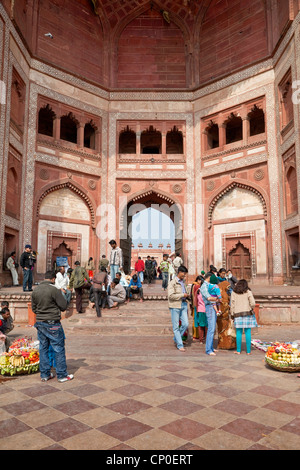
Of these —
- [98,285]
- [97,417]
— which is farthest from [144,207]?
[97,417]

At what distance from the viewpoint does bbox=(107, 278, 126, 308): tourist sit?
29.1 ft

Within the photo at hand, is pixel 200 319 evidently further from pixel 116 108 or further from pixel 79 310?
pixel 116 108

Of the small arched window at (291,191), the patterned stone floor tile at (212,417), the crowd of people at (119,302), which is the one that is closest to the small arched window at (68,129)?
the crowd of people at (119,302)

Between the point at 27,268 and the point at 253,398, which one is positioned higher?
the point at 27,268

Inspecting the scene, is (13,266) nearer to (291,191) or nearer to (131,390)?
(131,390)

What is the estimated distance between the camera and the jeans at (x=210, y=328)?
18.1 feet

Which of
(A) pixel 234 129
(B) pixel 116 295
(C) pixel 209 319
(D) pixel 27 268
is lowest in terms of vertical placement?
(C) pixel 209 319

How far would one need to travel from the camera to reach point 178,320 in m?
5.87

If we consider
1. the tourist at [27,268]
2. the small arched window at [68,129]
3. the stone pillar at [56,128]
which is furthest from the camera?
the small arched window at [68,129]

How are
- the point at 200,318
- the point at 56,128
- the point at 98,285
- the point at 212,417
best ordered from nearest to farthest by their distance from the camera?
1. the point at 212,417
2. the point at 200,318
3. the point at 98,285
4. the point at 56,128

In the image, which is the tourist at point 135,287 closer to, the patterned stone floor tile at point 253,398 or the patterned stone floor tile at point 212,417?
the patterned stone floor tile at point 253,398

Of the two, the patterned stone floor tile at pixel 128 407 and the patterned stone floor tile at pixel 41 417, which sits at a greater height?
the patterned stone floor tile at pixel 41 417

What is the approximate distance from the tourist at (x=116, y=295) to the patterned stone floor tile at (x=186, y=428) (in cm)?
605

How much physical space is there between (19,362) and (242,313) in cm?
334
